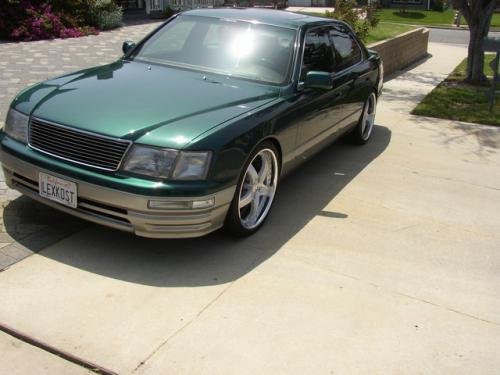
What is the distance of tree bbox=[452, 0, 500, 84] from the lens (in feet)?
35.6

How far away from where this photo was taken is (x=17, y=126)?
155 inches

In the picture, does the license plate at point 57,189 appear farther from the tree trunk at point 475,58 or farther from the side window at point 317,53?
the tree trunk at point 475,58

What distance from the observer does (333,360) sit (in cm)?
300

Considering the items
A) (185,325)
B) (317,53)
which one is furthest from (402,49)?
(185,325)

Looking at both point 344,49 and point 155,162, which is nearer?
point 155,162

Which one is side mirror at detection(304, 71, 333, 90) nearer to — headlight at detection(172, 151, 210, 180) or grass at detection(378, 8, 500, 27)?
headlight at detection(172, 151, 210, 180)

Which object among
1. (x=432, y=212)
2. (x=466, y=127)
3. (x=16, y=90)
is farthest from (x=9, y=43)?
(x=432, y=212)

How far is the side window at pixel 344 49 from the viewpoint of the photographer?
5.74m

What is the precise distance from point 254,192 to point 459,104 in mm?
6457

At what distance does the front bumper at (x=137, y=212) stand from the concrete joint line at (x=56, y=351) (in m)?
0.87

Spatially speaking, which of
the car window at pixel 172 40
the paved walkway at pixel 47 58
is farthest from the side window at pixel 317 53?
the paved walkway at pixel 47 58

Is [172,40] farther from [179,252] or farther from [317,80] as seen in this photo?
[179,252]

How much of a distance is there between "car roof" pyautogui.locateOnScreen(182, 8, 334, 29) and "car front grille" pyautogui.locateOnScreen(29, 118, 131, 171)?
2.10 m

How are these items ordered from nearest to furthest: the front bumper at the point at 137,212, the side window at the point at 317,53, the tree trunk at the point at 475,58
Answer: the front bumper at the point at 137,212, the side window at the point at 317,53, the tree trunk at the point at 475,58
